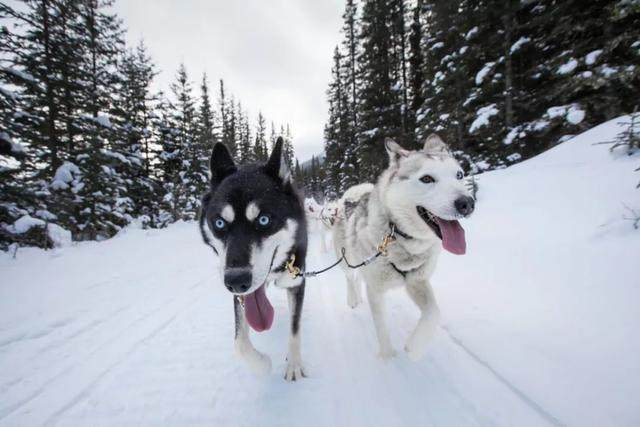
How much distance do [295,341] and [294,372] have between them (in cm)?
22

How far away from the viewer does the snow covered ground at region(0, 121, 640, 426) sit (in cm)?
180

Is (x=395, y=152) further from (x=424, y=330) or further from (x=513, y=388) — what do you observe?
(x=513, y=388)

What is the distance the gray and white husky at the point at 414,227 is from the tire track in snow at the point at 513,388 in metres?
0.48

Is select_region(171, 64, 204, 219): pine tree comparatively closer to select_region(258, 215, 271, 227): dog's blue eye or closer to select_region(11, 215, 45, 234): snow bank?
select_region(11, 215, 45, 234): snow bank

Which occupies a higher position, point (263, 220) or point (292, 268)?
point (263, 220)

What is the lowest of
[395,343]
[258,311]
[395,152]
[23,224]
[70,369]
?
[395,343]

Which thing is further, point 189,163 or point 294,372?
point 189,163

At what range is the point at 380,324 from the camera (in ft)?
8.05

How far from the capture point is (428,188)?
7.34ft

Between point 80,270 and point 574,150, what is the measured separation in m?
10.00

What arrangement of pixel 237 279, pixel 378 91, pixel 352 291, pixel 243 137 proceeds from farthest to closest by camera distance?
pixel 243 137 → pixel 378 91 → pixel 352 291 → pixel 237 279

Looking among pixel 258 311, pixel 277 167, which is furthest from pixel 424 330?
pixel 277 167

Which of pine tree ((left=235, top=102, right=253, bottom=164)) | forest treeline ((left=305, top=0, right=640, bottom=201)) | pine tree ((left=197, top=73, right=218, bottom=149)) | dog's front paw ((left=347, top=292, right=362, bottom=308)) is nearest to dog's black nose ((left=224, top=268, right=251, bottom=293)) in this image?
dog's front paw ((left=347, top=292, right=362, bottom=308))

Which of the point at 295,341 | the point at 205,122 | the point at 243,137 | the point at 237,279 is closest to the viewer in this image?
the point at 237,279
